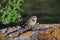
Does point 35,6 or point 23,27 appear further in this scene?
point 35,6

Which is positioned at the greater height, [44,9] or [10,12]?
[10,12]

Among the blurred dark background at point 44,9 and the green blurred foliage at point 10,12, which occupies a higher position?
the green blurred foliage at point 10,12

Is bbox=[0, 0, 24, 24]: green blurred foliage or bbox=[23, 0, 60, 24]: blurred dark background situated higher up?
bbox=[0, 0, 24, 24]: green blurred foliage

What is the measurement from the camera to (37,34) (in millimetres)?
2955

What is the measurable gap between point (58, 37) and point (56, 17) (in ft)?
5.12

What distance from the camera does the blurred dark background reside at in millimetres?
4454

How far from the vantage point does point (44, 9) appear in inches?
188

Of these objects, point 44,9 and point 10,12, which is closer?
point 10,12

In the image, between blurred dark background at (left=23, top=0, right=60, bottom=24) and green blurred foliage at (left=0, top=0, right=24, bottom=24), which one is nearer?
green blurred foliage at (left=0, top=0, right=24, bottom=24)

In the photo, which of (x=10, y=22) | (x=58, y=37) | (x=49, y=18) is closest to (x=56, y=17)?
(x=49, y=18)

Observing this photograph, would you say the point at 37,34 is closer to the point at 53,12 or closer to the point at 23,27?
the point at 23,27

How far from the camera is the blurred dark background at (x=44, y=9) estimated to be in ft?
14.6

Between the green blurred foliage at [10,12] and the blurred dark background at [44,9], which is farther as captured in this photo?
the blurred dark background at [44,9]

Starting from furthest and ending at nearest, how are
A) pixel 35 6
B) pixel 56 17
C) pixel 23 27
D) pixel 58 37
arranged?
pixel 35 6 < pixel 56 17 < pixel 23 27 < pixel 58 37
